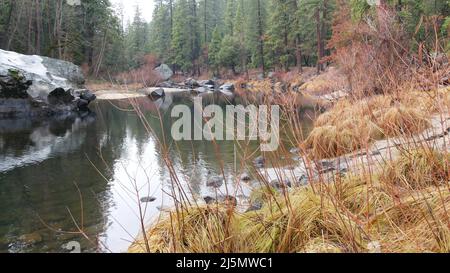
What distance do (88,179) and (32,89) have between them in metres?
10.1

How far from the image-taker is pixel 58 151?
905cm

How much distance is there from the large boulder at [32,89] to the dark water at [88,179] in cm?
190

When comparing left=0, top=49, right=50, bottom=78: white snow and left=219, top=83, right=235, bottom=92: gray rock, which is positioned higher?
left=0, top=49, right=50, bottom=78: white snow

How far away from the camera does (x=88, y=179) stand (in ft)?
21.9

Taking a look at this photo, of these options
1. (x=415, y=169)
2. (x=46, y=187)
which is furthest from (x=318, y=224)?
(x=46, y=187)

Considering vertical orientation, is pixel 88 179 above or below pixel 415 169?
below

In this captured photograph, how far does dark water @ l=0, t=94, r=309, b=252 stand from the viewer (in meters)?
4.25

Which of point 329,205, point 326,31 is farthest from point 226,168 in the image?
point 326,31

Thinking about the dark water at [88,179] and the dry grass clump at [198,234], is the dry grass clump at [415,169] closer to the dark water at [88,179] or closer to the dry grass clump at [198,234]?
the dark water at [88,179]

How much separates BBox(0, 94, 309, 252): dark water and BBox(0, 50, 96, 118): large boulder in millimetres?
1898

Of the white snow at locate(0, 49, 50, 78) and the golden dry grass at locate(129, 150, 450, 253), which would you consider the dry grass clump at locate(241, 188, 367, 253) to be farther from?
the white snow at locate(0, 49, 50, 78)

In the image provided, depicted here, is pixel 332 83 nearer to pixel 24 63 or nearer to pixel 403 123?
pixel 403 123

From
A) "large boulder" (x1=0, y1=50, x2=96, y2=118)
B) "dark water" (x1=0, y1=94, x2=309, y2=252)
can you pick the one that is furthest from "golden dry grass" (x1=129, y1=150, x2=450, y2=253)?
"large boulder" (x1=0, y1=50, x2=96, y2=118)
